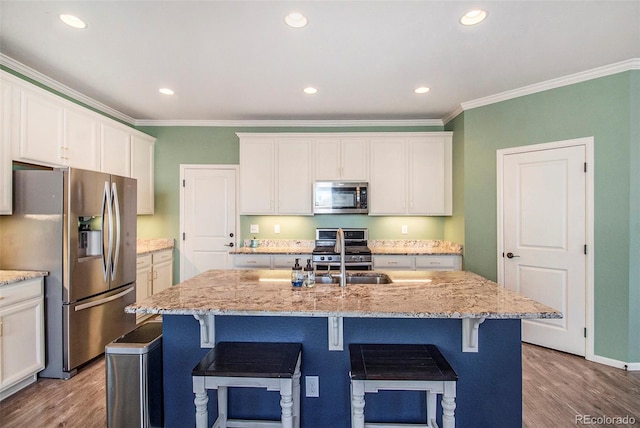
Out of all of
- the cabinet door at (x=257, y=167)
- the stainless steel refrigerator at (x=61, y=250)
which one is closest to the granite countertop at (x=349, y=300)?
the stainless steel refrigerator at (x=61, y=250)

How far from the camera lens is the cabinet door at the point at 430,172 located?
4.05 metres

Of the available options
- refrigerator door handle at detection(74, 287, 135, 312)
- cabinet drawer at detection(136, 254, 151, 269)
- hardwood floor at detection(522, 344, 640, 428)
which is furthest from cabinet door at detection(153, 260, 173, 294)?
hardwood floor at detection(522, 344, 640, 428)

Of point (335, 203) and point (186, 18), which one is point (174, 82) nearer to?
point (186, 18)

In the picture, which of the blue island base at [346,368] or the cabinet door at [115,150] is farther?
the cabinet door at [115,150]

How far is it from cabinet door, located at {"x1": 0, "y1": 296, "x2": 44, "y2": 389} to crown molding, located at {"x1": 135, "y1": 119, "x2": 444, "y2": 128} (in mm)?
2761

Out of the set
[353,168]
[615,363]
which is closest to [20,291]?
[353,168]

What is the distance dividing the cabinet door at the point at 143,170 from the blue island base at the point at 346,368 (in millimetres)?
2790

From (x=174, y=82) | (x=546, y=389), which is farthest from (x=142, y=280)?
(x=546, y=389)

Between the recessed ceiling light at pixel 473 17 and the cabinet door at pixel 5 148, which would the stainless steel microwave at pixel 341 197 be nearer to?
the recessed ceiling light at pixel 473 17

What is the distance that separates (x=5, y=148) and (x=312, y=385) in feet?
9.63

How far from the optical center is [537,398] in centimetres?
226

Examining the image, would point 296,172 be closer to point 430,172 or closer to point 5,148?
point 430,172

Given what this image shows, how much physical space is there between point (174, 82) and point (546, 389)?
427cm

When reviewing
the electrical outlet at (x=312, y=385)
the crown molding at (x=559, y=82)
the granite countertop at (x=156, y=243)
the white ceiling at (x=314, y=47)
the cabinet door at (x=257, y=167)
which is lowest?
the electrical outlet at (x=312, y=385)
